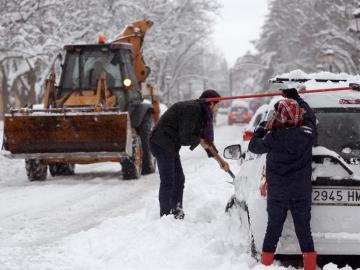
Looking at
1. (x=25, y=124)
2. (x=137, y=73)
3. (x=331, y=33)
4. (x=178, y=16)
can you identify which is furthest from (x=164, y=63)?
(x=25, y=124)

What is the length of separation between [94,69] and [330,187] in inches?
362

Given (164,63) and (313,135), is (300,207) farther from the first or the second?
(164,63)

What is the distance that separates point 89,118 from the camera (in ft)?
38.2

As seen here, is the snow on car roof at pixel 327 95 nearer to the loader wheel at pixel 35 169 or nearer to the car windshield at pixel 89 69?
the loader wheel at pixel 35 169

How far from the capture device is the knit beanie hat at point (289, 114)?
16.4 feet

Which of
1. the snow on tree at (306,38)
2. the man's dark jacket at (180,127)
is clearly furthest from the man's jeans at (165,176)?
the snow on tree at (306,38)

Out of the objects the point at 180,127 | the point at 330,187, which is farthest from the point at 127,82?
the point at 330,187

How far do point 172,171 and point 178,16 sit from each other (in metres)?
41.8

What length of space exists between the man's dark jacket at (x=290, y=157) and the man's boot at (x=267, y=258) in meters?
0.45

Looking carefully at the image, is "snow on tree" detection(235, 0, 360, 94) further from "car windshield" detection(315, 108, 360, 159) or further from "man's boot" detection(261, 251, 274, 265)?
"man's boot" detection(261, 251, 274, 265)

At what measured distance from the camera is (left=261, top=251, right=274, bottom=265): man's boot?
199 inches

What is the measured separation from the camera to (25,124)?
11.8 meters

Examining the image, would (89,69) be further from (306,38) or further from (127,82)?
(306,38)

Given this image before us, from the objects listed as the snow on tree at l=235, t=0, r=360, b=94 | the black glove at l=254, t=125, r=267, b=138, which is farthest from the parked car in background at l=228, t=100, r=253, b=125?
the black glove at l=254, t=125, r=267, b=138
